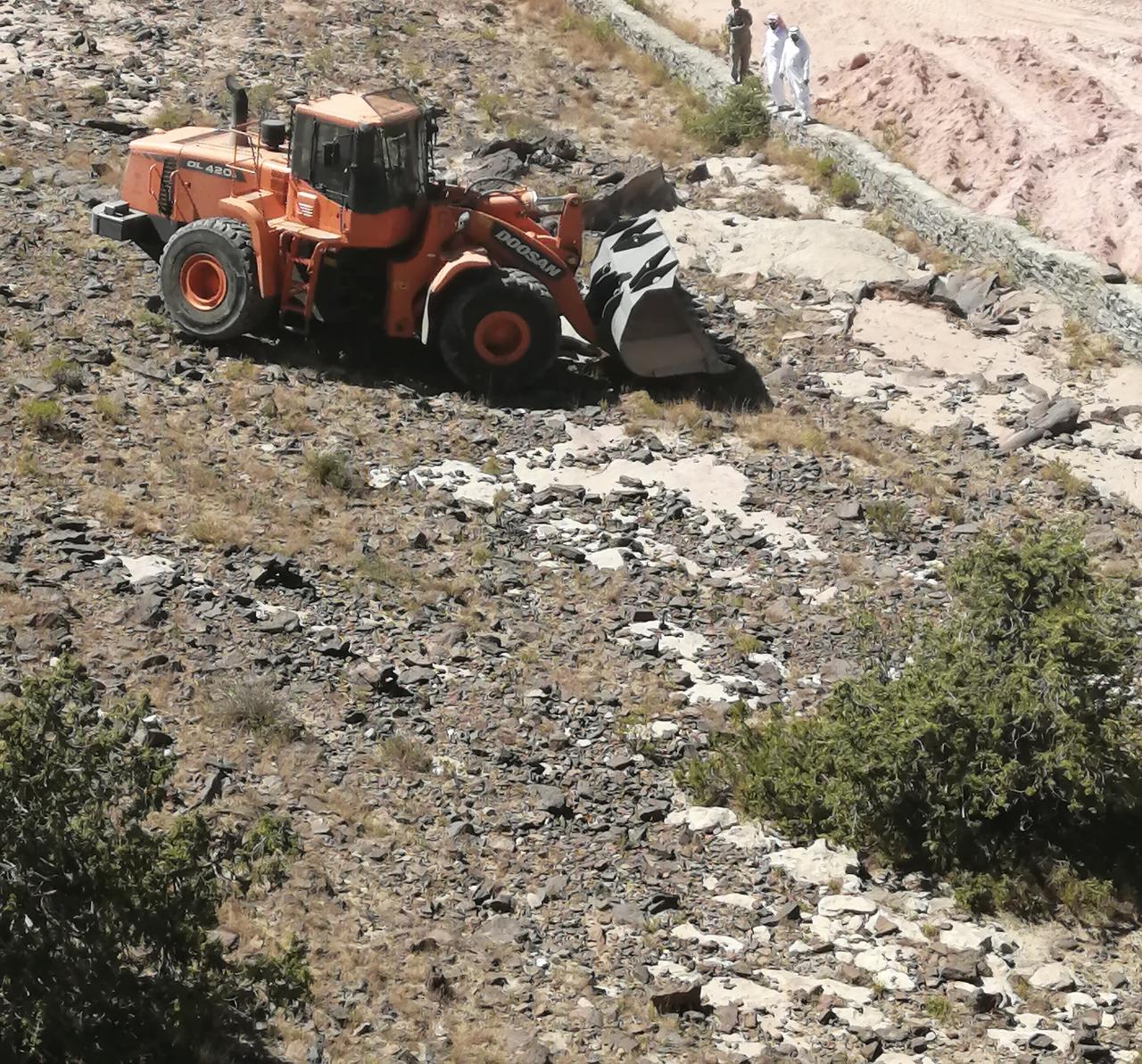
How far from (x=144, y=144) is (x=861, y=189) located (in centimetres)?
841

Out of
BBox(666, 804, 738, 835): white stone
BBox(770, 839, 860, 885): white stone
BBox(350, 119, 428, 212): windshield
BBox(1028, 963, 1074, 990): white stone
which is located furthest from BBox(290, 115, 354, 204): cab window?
BBox(1028, 963, 1074, 990): white stone

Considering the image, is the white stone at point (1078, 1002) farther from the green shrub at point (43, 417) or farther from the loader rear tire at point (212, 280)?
the loader rear tire at point (212, 280)

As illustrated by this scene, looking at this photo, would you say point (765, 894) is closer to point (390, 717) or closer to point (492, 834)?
point (492, 834)

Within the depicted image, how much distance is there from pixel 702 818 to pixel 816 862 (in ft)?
2.14

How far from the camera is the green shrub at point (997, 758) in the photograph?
25.9 feet

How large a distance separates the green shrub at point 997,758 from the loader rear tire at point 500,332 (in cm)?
525

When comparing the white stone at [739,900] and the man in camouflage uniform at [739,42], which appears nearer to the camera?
the white stone at [739,900]

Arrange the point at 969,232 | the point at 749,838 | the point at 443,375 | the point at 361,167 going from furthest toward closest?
the point at 969,232
the point at 443,375
the point at 361,167
the point at 749,838

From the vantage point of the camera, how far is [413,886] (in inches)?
298

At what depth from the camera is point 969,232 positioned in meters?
16.3

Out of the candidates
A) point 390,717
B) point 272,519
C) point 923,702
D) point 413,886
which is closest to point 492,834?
point 413,886

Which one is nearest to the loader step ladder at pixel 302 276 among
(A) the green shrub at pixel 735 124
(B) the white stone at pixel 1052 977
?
(B) the white stone at pixel 1052 977

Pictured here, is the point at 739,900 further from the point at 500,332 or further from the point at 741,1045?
the point at 500,332

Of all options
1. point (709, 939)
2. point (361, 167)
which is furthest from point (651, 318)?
point (709, 939)
